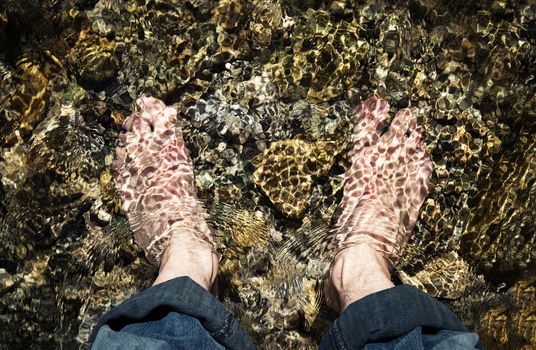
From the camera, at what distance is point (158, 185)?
2.36 metres

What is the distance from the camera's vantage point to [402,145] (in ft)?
7.71

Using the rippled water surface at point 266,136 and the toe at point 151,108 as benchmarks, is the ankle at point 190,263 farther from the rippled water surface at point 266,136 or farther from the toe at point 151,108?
the toe at point 151,108

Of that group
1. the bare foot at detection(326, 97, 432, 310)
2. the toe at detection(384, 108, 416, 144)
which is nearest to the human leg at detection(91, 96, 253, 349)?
the bare foot at detection(326, 97, 432, 310)

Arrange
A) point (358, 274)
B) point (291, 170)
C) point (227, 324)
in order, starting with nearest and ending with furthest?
1. point (227, 324)
2. point (358, 274)
3. point (291, 170)

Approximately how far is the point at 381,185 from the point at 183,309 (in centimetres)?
114

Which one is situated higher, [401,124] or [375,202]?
[401,124]

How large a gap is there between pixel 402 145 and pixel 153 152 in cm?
110

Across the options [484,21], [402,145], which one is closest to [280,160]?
[402,145]

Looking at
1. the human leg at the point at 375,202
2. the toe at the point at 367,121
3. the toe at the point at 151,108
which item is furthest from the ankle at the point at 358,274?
the toe at the point at 151,108

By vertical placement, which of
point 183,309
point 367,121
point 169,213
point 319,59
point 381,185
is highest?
point 319,59

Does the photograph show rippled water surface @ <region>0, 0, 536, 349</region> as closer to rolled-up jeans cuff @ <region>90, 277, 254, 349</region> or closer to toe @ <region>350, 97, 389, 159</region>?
toe @ <region>350, 97, 389, 159</region>

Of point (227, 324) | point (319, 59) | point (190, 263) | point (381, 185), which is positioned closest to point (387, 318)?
point (227, 324)

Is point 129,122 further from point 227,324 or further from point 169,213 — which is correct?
point 227,324

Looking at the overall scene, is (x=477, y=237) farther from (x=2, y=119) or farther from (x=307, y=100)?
(x=2, y=119)
